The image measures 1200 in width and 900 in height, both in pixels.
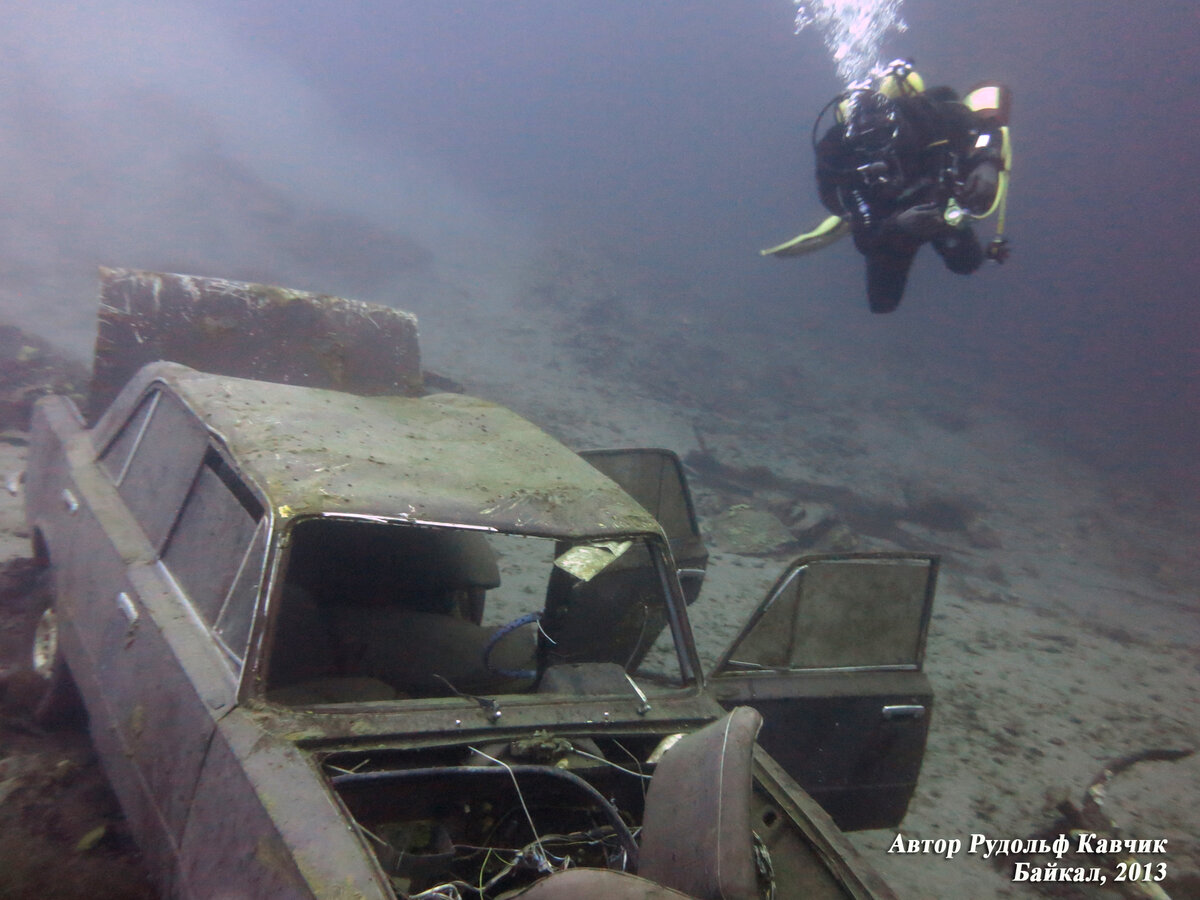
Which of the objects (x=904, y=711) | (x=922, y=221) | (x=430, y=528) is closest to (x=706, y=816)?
(x=430, y=528)

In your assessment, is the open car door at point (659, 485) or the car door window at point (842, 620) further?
the open car door at point (659, 485)

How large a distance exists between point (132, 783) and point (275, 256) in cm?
1743

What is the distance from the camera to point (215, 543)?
230cm

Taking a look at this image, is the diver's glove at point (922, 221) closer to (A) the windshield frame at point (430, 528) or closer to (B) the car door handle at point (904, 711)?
(B) the car door handle at point (904, 711)

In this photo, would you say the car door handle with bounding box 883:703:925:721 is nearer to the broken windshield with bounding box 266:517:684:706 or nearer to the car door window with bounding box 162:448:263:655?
the broken windshield with bounding box 266:517:684:706

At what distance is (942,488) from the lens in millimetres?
13500

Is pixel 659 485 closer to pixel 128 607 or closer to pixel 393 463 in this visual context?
pixel 393 463

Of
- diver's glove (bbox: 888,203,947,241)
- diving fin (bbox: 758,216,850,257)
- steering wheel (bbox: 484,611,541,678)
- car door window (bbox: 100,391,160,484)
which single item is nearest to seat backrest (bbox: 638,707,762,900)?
steering wheel (bbox: 484,611,541,678)


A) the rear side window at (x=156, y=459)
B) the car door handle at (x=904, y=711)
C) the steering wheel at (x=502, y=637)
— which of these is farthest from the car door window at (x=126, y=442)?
the car door handle at (x=904, y=711)

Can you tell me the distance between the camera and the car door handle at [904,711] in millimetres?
2816

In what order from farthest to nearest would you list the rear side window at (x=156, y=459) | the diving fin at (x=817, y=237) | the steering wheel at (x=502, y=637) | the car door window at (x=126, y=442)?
the diving fin at (x=817, y=237), the car door window at (x=126, y=442), the rear side window at (x=156, y=459), the steering wheel at (x=502, y=637)

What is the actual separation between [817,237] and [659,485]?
314cm

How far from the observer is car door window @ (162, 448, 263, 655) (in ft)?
6.97

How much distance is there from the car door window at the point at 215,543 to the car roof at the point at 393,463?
0.12 m
